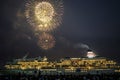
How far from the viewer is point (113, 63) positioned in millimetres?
104812

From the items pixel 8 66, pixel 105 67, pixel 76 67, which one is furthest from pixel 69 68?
pixel 8 66

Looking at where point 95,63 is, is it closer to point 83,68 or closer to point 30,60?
point 83,68

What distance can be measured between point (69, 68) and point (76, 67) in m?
1.77

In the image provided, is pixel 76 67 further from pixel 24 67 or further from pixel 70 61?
pixel 24 67

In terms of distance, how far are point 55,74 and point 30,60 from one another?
380 inches

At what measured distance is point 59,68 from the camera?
347 feet

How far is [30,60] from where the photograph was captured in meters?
110

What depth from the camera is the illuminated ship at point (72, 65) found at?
342 feet

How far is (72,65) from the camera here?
106188 mm

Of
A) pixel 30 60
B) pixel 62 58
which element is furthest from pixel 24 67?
pixel 62 58

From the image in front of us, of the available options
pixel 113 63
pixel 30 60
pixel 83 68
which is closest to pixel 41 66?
pixel 30 60

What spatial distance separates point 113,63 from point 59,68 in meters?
13.4

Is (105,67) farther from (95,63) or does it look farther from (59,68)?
(59,68)

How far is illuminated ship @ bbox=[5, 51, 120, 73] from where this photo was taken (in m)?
104
